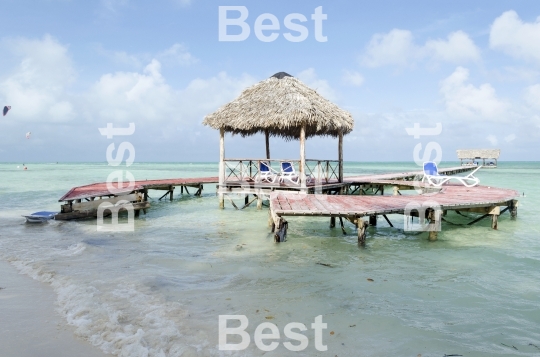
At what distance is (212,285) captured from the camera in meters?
4.53

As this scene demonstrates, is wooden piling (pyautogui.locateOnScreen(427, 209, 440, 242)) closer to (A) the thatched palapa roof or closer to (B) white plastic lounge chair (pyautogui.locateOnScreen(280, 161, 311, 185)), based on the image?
(B) white plastic lounge chair (pyautogui.locateOnScreen(280, 161, 311, 185))

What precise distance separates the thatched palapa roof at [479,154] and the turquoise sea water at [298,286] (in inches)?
1525

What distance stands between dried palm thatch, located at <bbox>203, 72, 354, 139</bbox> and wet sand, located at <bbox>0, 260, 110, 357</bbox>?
6.80 metres

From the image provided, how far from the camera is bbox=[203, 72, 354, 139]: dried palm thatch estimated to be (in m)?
9.67

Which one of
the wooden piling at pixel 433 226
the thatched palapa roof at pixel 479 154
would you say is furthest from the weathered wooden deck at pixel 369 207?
the thatched palapa roof at pixel 479 154

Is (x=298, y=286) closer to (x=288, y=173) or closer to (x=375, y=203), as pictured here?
(x=375, y=203)

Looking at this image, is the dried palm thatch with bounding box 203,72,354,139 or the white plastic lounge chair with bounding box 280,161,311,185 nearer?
the dried palm thatch with bounding box 203,72,354,139

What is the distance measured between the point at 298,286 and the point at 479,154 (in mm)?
45181

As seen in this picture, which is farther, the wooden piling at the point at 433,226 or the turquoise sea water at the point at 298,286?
the wooden piling at the point at 433,226

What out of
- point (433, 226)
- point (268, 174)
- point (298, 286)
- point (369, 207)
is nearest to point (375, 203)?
point (369, 207)

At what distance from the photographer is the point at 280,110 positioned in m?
9.87

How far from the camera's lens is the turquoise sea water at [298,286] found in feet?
10.6

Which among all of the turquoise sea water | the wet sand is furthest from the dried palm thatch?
the wet sand

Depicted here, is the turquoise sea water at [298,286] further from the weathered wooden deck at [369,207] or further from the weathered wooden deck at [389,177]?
the weathered wooden deck at [389,177]
